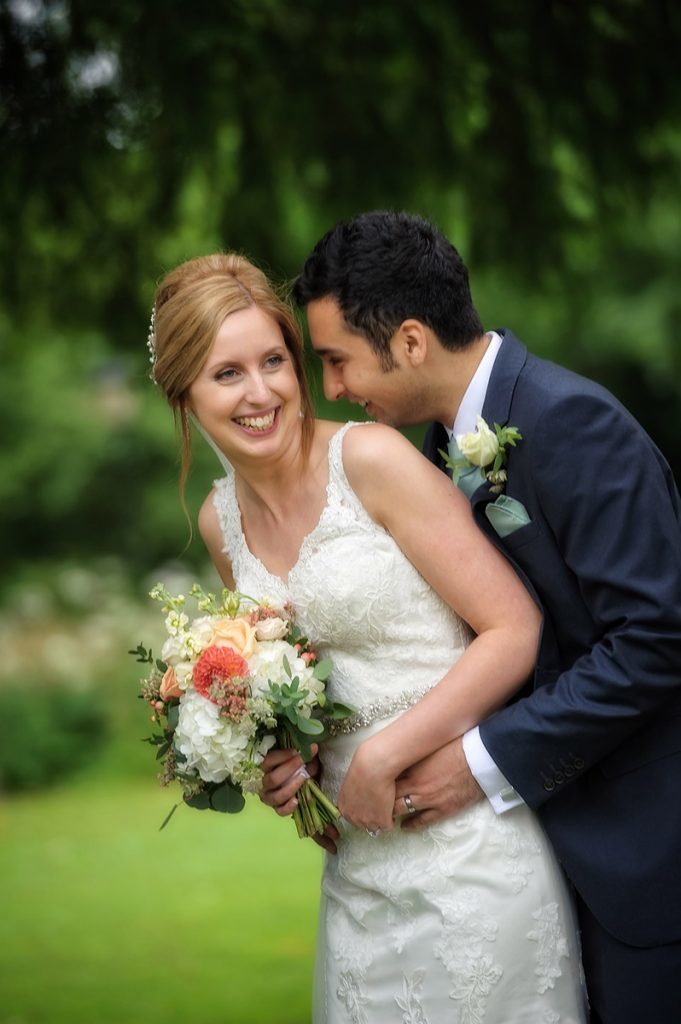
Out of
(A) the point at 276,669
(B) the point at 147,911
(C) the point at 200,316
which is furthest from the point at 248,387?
(B) the point at 147,911

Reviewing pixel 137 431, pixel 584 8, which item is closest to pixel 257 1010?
pixel 584 8

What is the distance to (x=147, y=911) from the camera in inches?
318

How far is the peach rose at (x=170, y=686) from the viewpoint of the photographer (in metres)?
3.34

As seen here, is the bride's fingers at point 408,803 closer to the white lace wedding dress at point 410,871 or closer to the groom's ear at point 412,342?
the white lace wedding dress at point 410,871

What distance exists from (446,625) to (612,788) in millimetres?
595

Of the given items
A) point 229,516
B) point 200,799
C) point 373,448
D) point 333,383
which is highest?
point 333,383

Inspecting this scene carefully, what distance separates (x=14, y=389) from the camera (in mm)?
18141

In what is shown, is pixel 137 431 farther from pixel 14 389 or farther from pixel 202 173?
pixel 202 173

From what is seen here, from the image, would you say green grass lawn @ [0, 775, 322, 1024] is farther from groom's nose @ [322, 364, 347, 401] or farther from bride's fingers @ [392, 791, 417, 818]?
groom's nose @ [322, 364, 347, 401]

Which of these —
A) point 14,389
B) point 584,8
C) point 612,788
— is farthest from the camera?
point 14,389

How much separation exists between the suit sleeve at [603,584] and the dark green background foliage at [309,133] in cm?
244

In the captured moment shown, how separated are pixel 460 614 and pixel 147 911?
5.56 m

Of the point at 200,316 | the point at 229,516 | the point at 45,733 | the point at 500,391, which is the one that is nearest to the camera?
the point at 500,391

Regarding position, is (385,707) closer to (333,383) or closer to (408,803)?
(408,803)
